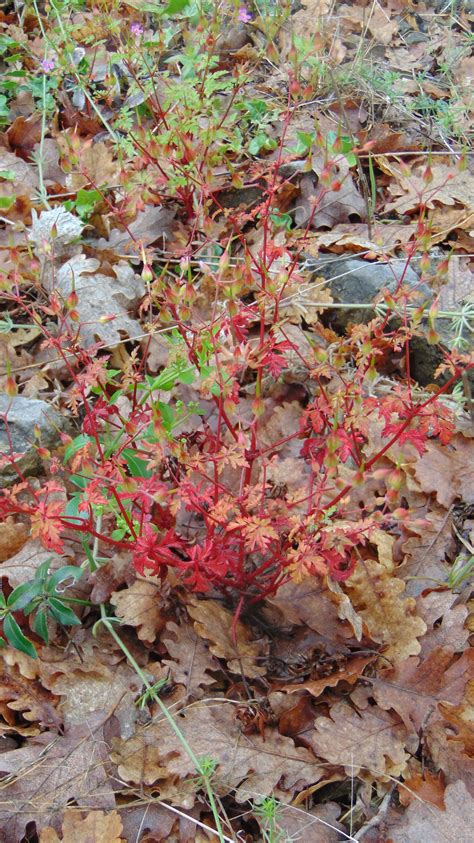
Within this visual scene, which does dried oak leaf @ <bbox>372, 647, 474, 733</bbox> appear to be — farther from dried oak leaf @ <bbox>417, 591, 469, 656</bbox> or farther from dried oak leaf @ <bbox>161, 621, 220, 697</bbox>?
dried oak leaf @ <bbox>161, 621, 220, 697</bbox>

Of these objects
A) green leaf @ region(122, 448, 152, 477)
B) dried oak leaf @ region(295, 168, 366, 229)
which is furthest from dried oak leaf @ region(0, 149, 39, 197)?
green leaf @ region(122, 448, 152, 477)

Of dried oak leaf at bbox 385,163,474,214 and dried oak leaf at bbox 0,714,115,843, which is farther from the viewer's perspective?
dried oak leaf at bbox 385,163,474,214

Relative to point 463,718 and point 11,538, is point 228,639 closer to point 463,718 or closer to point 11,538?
point 463,718

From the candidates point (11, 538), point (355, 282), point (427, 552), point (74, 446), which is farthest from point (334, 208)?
point (11, 538)

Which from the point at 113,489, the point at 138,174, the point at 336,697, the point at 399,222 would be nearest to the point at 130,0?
the point at 138,174

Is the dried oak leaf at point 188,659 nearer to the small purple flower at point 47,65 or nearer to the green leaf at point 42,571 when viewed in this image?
the green leaf at point 42,571

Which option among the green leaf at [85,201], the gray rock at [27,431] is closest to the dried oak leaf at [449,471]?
the gray rock at [27,431]
